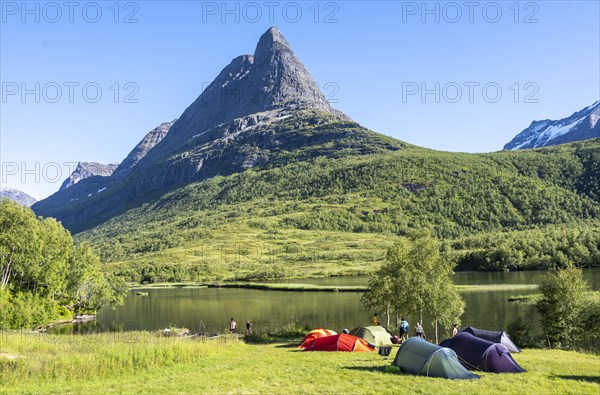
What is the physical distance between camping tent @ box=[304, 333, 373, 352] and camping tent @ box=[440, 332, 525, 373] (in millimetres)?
10243

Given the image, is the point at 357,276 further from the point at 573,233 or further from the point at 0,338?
the point at 0,338

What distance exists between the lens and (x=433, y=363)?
89.7 ft

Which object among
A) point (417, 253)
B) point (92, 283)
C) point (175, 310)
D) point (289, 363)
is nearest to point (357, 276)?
point (175, 310)

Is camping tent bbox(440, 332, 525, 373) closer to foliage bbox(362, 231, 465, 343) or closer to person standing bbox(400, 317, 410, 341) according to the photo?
person standing bbox(400, 317, 410, 341)

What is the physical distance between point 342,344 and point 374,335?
14.8 ft

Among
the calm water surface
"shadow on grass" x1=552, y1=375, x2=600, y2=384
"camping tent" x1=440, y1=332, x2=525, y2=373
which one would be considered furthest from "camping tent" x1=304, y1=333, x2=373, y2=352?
the calm water surface

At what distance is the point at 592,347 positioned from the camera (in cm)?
4691

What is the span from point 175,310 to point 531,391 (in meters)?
93.2

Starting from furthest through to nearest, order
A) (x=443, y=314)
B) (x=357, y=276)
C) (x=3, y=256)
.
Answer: (x=357, y=276) < (x=3, y=256) < (x=443, y=314)

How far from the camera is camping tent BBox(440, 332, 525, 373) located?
28.9 m

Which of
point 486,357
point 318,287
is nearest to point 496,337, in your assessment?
point 486,357

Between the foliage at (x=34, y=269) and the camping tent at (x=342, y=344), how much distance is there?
52966 millimetres

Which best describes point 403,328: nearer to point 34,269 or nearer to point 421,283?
point 421,283

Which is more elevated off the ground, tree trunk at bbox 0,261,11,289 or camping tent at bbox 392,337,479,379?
tree trunk at bbox 0,261,11,289
